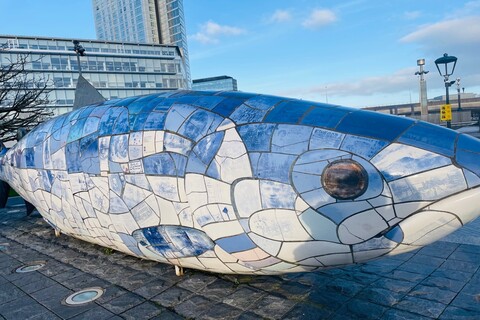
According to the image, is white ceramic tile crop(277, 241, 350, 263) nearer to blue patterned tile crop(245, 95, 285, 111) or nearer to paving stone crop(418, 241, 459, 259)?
blue patterned tile crop(245, 95, 285, 111)

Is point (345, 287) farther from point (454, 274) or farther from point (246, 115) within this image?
point (246, 115)

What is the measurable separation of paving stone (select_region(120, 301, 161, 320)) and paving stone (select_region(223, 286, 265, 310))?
86 cm

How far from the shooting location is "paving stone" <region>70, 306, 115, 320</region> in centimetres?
407

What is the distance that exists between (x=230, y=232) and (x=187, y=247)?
0.80 metres

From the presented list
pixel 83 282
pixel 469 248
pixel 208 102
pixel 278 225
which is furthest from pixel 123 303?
pixel 469 248

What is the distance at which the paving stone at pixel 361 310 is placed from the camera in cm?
369

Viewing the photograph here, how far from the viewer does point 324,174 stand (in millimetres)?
3000

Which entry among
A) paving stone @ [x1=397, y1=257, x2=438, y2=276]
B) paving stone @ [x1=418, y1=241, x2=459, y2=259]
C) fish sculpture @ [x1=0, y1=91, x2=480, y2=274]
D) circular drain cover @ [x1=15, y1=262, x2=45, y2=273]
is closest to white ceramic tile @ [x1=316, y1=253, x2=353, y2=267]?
fish sculpture @ [x1=0, y1=91, x2=480, y2=274]

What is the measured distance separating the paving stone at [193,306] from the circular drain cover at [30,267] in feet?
11.1

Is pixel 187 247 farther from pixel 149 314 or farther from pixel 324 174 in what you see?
pixel 324 174

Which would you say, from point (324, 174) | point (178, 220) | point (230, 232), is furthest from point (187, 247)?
point (324, 174)

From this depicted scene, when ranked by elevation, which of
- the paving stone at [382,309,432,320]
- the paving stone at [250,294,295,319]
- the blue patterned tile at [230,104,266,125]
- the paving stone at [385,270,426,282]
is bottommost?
the paving stone at [385,270,426,282]

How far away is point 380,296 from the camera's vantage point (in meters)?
4.13

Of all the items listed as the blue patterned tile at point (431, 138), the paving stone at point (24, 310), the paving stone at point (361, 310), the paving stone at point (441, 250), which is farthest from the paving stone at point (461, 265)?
the paving stone at point (24, 310)
